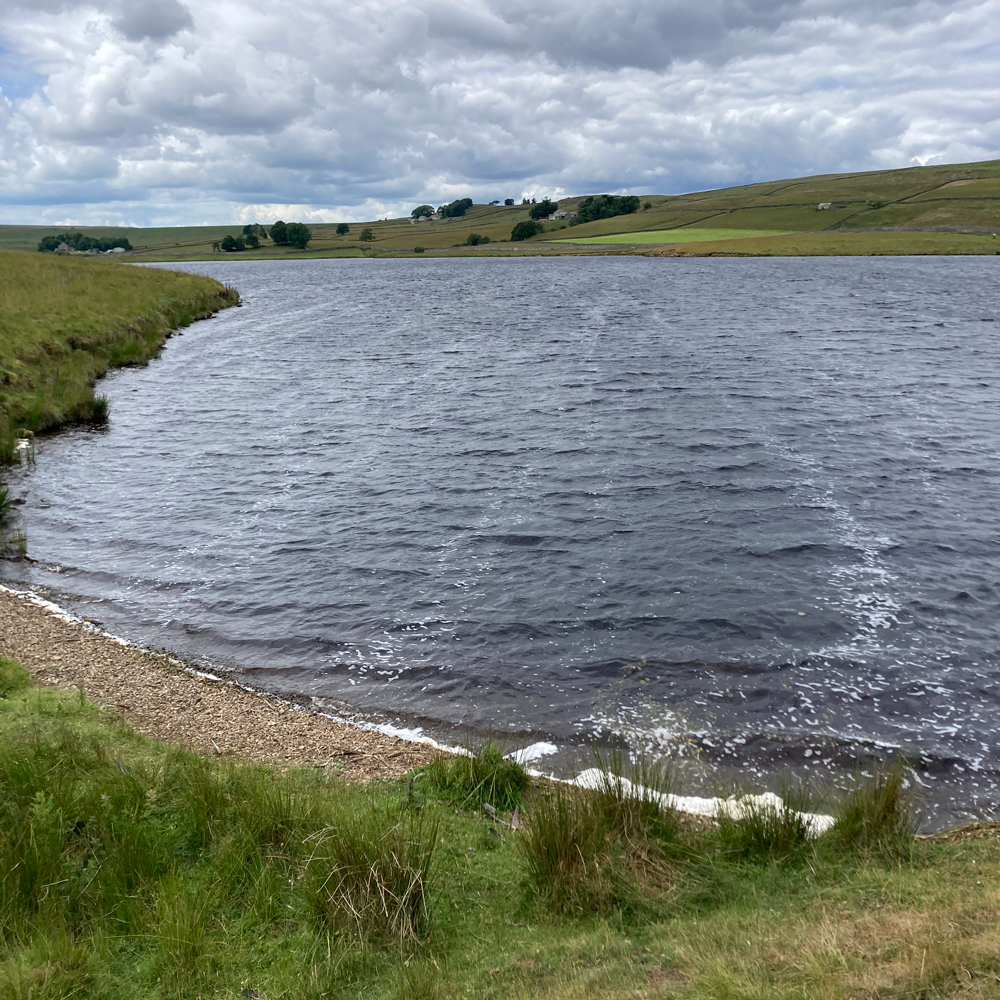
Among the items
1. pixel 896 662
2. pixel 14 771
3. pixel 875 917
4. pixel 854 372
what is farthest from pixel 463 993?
pixel 854 372

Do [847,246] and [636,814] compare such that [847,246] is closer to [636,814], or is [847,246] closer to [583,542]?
[583,542]

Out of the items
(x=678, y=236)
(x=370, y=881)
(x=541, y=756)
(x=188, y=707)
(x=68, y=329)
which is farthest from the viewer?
(x=678, y=236)

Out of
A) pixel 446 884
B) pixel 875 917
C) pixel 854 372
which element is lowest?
pixel 854 372

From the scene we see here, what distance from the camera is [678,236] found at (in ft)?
535

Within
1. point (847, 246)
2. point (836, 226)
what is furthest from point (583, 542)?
point (836, 226)

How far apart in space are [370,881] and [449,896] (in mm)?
807

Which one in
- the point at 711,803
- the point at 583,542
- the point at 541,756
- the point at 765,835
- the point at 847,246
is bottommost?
the point at 847,246

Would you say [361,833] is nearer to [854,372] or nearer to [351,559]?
[351,559]

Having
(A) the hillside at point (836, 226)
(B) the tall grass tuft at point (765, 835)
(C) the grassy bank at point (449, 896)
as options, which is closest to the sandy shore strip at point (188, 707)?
(C) the grassy bank at point (449, 896)

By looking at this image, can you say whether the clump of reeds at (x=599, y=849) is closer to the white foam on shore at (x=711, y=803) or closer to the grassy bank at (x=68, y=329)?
the white foam on shore at (x=711, y=803)

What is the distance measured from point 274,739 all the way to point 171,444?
1972 cm

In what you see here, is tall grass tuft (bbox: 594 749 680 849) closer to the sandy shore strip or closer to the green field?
the sandy shore strip

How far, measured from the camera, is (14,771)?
23.7 ft

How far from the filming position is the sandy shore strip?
9.71 m
